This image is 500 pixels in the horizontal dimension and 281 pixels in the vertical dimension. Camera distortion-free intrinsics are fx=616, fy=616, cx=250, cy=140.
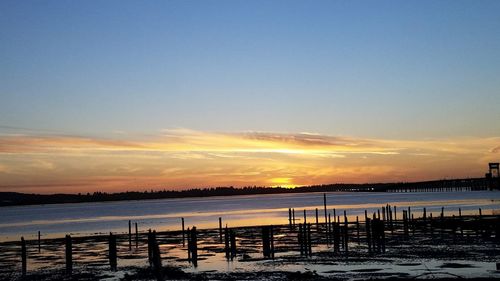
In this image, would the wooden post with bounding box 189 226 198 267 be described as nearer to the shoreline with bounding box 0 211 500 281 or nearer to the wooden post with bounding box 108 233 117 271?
the shoreline with bounding box 0 211 500 281

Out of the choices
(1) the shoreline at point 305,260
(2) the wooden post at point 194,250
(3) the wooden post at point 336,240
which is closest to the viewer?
(1) the shoreline at point 305,260

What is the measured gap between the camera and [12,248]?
53.7 metres

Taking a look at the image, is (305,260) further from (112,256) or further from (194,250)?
(112,256)

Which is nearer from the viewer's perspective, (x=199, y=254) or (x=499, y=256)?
(x=499, y=256)

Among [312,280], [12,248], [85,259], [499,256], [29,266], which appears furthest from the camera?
[12,248]

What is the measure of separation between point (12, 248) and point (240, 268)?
92.4ft

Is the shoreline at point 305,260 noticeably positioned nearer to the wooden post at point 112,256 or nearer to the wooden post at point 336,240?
the wooden post at point 112,256

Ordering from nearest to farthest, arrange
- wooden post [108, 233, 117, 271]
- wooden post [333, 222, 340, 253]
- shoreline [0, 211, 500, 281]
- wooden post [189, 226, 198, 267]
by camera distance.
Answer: shoreline [0, 211, 500, 281], wooden post [108, 233, 117, 271], wooden post [189, 226, 198, 267], wooden post [333, 222, 340, 253]

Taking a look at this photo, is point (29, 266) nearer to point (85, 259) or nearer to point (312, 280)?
point (85, 259)

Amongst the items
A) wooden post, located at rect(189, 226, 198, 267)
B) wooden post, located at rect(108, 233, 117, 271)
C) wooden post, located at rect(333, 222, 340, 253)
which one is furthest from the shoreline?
wooden post, located at rect(333, 222, 340, 253)

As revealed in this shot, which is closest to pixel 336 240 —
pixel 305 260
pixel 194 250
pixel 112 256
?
pixel 305 260

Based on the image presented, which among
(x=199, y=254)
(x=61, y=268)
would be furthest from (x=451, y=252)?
(x=61, y=268)

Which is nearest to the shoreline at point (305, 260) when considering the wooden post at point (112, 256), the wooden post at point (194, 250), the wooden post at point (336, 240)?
the wooden post at point (194, 250)

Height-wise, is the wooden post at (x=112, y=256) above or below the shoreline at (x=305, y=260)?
above
